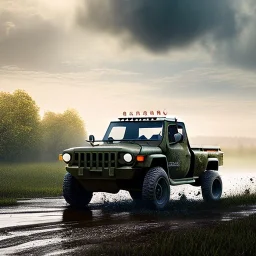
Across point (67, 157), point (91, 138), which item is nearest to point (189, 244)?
point (67, 157)

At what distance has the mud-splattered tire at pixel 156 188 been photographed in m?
14.5

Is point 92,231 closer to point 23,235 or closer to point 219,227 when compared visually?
point 23,235

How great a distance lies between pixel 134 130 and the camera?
1650 cm

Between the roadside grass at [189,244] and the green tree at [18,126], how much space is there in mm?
66444

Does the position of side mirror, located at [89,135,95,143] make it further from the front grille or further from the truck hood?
the front grille

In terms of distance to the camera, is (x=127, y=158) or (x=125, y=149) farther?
(x=125, y=149)

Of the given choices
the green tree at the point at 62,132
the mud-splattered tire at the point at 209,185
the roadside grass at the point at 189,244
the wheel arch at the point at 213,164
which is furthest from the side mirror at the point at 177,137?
the green tree at the point at 62,132

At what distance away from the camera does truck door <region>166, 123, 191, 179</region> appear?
634 inches

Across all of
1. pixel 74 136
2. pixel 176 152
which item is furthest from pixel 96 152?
pixel 74 136

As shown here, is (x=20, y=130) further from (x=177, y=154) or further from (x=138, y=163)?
(x=138, y=163)

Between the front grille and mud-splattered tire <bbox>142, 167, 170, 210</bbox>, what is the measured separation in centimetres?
90

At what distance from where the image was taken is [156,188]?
15000 millimetres

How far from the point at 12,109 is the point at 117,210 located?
222 ft

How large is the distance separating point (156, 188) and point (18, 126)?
215 feet
